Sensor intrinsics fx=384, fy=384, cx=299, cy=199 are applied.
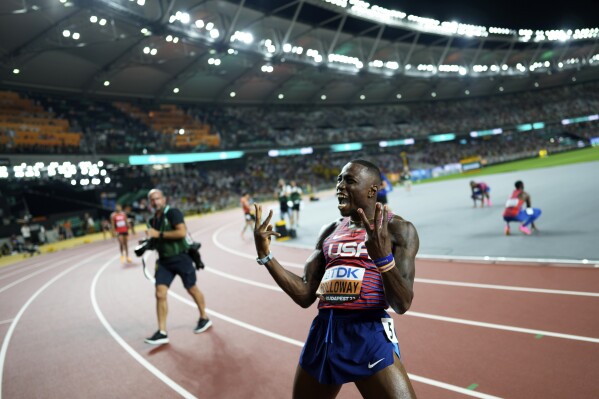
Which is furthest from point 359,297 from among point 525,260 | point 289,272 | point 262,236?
point 525,260

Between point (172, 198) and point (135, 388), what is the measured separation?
113 ft

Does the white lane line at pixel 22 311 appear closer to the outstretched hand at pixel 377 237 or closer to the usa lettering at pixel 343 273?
the usa lettering at pixel 343 273

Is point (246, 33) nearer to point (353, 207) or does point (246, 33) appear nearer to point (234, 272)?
point (234, 272)

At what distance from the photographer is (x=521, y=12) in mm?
43281

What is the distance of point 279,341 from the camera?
5574mm

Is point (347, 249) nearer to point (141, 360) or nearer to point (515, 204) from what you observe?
point (141, 360)

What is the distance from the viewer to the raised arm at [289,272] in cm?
250

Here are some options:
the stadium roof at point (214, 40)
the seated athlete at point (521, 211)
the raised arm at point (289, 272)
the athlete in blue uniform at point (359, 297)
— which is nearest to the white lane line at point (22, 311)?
the raised arm at point (289, 272)

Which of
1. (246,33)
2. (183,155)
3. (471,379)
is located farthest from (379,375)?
(183,155)

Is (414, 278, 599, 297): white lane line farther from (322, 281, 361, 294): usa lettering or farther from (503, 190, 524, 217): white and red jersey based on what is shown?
(322, 281, 361, 294): usa lettering

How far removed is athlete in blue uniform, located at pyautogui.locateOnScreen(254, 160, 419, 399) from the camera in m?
2.04

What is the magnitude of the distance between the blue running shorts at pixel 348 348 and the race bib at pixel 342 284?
10cm

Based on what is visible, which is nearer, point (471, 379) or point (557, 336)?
point (471, 379)

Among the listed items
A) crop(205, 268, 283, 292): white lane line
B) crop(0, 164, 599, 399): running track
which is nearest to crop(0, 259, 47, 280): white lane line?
crop(0, 164, 599, 399): running track
